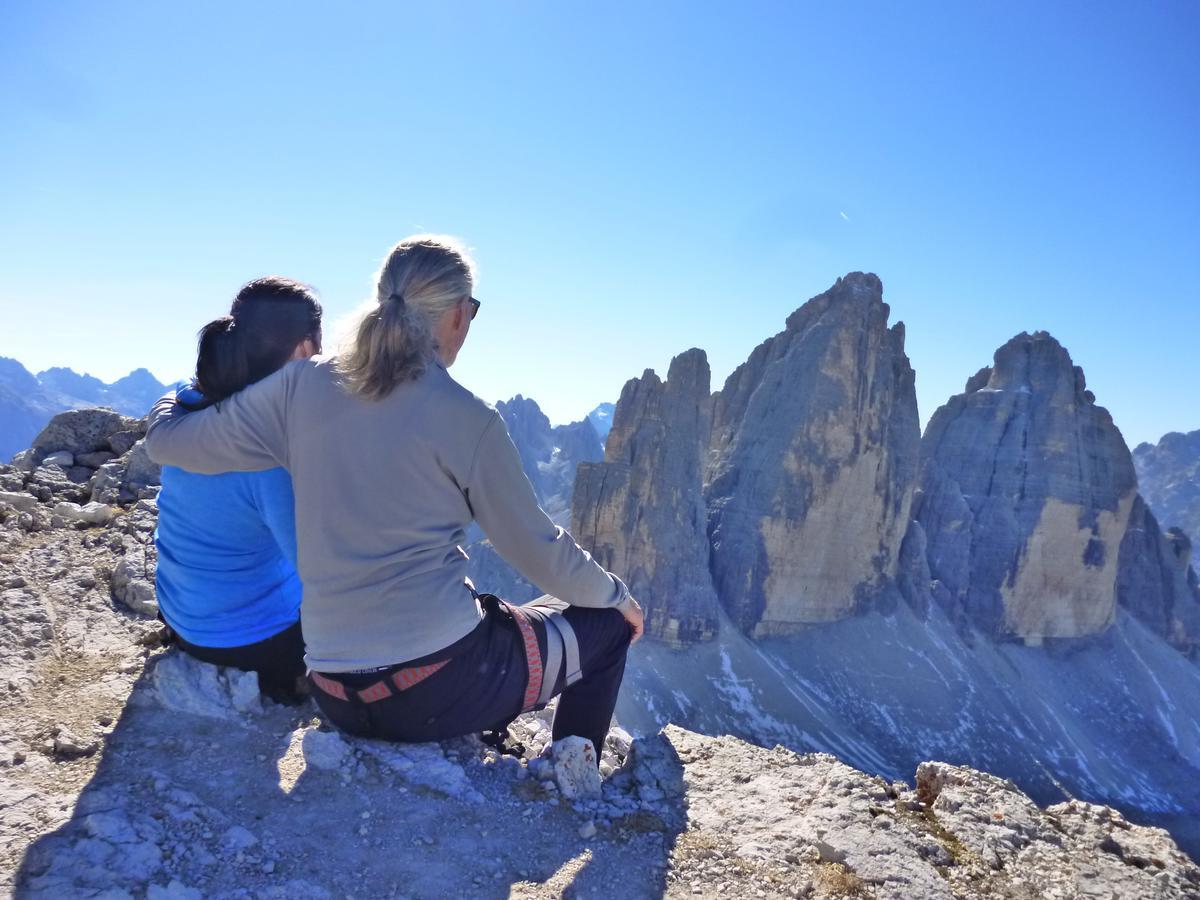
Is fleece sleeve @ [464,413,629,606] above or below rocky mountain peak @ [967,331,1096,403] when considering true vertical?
below

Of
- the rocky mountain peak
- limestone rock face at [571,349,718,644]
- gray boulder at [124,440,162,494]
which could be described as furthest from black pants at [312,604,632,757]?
the rocky mountain peak

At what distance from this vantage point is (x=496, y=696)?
316cm

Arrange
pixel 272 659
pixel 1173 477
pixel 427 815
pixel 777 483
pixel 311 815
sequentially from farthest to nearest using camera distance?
pixel 1173 477 < pixel 777 483 < pixel 272 659 < pixel 427 815 < pixel 311 815

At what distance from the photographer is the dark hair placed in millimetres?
3232

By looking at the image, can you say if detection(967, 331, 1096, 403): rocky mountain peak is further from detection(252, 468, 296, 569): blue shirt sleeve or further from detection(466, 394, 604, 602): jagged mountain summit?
detection(252, 468, 296, 569): blue shirt sleeve

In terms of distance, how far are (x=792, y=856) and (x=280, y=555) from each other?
9.32 ft

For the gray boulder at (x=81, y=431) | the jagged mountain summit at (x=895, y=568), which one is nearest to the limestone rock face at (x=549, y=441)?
the jagged mountain summit at (x=895, y=568)

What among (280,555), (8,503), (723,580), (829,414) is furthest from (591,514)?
(280,555)

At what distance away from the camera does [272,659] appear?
376 centimetres

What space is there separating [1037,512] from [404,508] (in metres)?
53.0

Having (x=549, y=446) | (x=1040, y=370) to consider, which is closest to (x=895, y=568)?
(x=1040, y=370)

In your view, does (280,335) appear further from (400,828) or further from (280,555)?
(400,828)

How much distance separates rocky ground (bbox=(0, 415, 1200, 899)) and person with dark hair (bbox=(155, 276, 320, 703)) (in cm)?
22

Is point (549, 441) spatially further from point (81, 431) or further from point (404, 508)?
point (404, 508)
